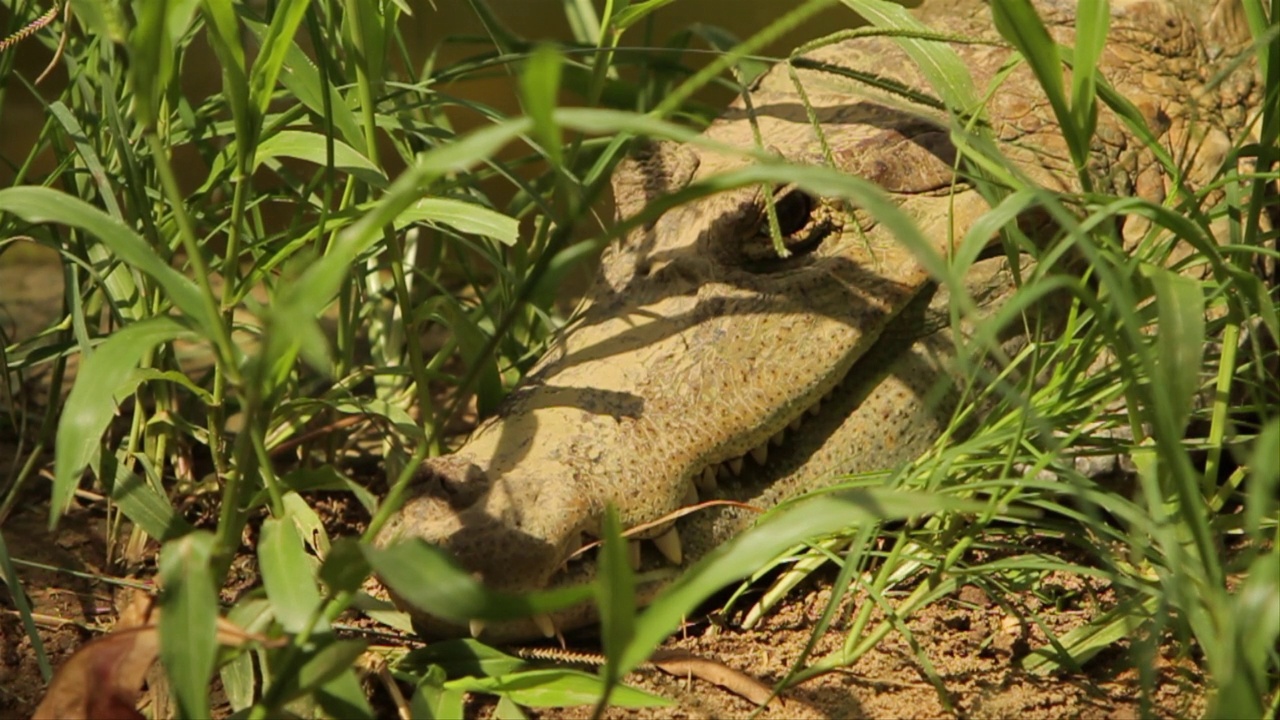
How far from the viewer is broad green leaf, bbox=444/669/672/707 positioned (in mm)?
1669

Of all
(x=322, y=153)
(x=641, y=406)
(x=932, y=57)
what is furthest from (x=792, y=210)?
(x=322, y=153)

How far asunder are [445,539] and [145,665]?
1.59 feet

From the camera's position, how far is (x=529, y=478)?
1.97 m

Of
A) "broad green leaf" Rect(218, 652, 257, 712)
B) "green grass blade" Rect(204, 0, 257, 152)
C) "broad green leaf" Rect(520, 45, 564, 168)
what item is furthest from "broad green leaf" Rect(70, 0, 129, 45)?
"broad green leaf" Rect(218, 652, 257, 712)

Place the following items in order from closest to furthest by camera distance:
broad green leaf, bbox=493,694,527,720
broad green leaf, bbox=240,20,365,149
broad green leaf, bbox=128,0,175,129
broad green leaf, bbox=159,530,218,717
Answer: broad green leaf, bbox=159,530,218,717
broad green leaf, bbox=128,0,175,129
broad green leaf, bbox=493,694,527,720
broad green leaf, bbox=240,20,365,149

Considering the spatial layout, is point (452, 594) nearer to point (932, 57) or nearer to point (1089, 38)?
point (1089, 38)

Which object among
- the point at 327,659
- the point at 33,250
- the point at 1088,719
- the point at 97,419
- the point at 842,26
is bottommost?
the point at 33,250

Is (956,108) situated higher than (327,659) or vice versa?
(956,108)

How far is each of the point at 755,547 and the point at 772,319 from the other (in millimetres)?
1154

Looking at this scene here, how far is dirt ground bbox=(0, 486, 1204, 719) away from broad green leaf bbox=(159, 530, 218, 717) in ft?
1.75

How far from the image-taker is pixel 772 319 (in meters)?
2.38

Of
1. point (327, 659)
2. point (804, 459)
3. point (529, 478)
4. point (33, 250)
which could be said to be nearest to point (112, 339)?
point (327, 659)

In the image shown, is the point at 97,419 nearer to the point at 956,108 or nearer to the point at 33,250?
the point at 956,108

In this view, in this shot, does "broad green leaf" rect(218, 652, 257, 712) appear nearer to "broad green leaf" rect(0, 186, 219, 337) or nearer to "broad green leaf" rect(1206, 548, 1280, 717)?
"broad green leaf" rect(0, 186, 219, 337)
